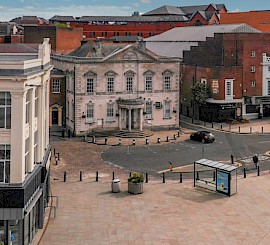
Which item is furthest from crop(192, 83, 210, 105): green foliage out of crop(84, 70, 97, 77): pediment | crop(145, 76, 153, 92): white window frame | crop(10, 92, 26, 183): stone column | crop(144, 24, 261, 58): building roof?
crop(10, 92, 26, 183): stone column

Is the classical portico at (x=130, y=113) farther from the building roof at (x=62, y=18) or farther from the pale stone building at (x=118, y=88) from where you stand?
the building roof at (x=62, y=18)

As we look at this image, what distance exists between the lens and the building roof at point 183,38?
77438mm

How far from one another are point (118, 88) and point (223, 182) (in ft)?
91.6

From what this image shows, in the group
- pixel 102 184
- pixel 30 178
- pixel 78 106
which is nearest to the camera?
pixel 30 178

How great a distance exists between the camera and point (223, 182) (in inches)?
1219

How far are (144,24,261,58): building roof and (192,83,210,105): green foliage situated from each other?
39.1 feet

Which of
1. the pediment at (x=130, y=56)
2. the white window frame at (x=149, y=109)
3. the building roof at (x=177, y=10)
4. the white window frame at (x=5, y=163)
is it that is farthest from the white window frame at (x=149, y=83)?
the building roof at (x=177, y=10)

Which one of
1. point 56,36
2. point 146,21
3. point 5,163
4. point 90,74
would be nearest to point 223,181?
point 5,163

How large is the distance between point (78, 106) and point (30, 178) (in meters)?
33.1

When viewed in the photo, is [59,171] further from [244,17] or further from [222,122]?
[244,17]

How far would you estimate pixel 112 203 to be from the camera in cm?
2878

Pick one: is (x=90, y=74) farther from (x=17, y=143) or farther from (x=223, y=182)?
(x=17, y=143)

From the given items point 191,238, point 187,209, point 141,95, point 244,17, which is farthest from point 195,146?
point 244,17

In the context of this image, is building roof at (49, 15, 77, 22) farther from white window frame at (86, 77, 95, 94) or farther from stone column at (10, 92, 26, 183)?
stone column at (10, 92, 26, 183)
